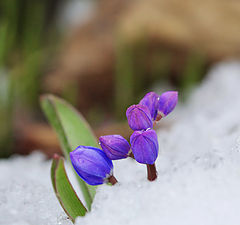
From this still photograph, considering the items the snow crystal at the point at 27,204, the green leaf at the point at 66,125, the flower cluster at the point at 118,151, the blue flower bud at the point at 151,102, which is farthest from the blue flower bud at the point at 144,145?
the green leaf at the point at 66,125

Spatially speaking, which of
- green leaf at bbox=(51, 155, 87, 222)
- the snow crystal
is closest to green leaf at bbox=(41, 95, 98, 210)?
the snow crystal

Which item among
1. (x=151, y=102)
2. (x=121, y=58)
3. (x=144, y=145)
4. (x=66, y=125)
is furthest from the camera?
(x=121, y=58)

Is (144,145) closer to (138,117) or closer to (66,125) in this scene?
(138,117)

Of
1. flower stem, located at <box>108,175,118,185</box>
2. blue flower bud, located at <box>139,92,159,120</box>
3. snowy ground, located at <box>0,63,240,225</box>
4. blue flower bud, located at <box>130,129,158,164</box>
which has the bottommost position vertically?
snowy ground, located at <box>0,63,240,225</box>

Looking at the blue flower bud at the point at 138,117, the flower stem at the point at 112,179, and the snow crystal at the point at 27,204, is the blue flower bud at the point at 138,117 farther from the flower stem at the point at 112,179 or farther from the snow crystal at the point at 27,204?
the snow crystal at the point at 27,204

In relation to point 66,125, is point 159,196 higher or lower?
Answer: lower

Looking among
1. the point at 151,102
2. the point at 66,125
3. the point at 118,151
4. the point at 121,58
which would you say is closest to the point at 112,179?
the point at 118,151

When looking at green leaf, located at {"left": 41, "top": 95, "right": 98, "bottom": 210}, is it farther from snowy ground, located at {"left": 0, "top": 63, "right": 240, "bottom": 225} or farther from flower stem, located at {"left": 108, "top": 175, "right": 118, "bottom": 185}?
flower stem, located at {"left": 108, "top": 175, "right": 118, "bottom": 185}
